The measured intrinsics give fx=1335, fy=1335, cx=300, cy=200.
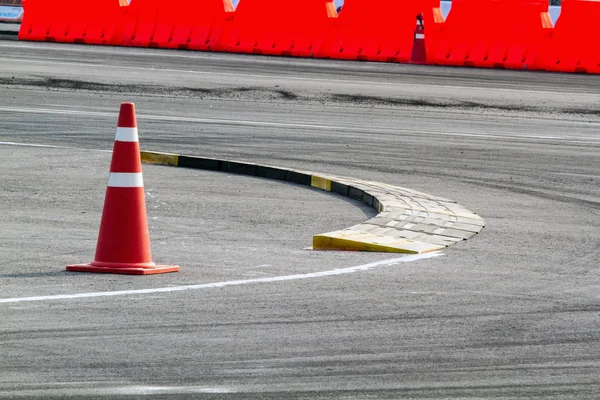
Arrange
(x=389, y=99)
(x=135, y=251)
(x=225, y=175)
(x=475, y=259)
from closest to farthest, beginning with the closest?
1. (x=135, y=251)
2. (x=475, y=259)
3. (x=225, y=175)
4. (x=389, y=99)

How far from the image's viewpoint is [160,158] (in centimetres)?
1333

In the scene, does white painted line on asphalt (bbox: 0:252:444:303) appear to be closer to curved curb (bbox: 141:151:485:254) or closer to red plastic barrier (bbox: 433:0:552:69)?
curved curb (bbox: 141:151:485:254)

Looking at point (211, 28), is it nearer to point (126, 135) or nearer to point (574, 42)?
point (574, 42)

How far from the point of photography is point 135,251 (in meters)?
7.64

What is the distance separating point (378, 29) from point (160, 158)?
1717cm

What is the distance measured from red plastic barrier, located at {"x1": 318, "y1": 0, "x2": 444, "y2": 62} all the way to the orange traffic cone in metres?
21.3

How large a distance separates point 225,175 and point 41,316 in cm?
635

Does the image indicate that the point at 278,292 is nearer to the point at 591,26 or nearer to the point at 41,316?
the point at 41,316

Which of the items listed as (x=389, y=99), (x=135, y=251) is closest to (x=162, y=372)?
(x=135, y=251)

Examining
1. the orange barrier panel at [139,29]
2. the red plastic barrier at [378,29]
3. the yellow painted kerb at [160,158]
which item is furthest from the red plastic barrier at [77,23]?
the yellow painted kerb at [160,158]

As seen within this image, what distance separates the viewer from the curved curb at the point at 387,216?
8.57 metres

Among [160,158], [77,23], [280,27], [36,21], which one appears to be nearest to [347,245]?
[160,158]

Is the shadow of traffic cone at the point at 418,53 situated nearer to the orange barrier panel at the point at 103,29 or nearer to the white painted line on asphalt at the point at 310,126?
the orange barrier panel at the point at 103,29

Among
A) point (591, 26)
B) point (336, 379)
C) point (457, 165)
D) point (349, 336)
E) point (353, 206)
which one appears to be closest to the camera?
point (336, 379)
